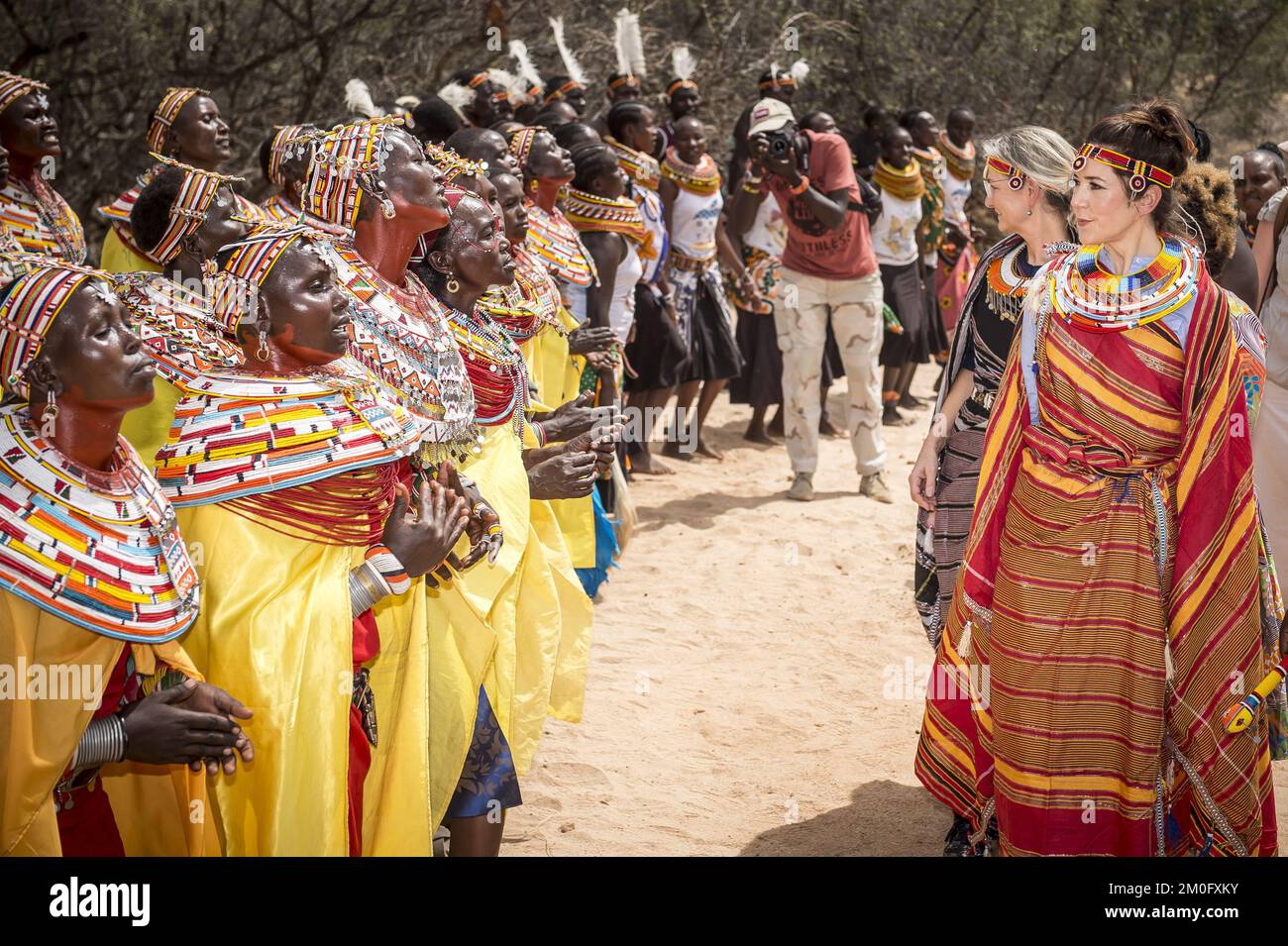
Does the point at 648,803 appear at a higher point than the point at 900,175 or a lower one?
lower

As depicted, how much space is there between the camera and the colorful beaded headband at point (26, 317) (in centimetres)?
245

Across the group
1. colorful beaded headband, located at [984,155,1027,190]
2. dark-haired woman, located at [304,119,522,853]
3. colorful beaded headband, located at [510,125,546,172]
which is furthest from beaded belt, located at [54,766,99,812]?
colorful beaded headband, located at [510,125,546,172]

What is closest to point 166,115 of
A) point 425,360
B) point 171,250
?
point 171,250

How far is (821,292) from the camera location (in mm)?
8094

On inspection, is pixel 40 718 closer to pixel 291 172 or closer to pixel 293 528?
pixel 293 528

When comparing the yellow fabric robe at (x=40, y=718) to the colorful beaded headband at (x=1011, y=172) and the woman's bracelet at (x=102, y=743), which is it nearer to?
the woman's bracelet at (x=102, y=743)

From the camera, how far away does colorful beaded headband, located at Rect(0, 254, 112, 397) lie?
2.45m

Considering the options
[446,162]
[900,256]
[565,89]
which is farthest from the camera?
[900,256]

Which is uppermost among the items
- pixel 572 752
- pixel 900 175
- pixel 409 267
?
pixel 409 267

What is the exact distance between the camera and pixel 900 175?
9.58 metres

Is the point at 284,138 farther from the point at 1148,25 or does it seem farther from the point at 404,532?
the point at 1148,25

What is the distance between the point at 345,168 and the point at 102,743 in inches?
62.3
